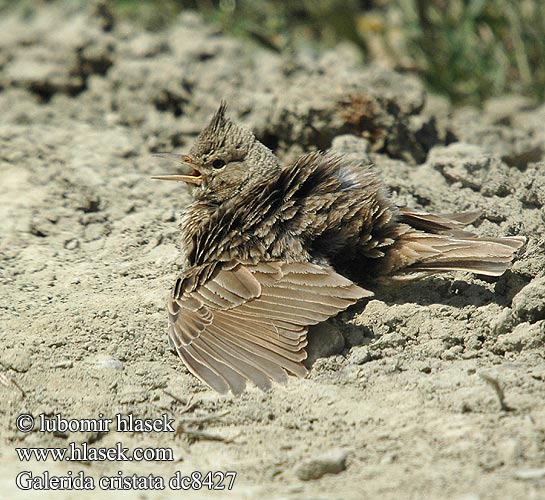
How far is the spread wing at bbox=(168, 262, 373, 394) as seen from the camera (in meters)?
4.49

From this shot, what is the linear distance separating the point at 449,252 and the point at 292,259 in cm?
80

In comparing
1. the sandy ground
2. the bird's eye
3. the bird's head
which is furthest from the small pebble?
the bird's eye

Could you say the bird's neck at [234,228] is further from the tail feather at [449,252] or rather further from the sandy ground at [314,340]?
the tail feather at [449,252]

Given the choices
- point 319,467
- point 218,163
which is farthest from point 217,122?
point 319,467

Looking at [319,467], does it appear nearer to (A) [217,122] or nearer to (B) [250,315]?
(B) [250,315]

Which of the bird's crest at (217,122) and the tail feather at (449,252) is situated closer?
the tail feather at (449,252)

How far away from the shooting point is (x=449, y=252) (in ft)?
15.7

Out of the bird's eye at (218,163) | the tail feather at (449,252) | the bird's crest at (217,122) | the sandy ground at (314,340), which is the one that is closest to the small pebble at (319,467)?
the sandy ground at (314,340)

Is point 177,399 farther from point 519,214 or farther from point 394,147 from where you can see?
point 394,147

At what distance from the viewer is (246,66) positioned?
8.21 m

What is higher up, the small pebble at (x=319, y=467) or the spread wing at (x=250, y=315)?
the spread wing at (x=250, y=315)

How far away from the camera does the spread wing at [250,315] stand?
14.7 ft

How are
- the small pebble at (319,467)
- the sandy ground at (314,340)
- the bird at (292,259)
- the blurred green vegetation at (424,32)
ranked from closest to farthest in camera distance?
the small pebble at (319,467)
the sandy ground at (314,340)
the bird at (292,259)
the blurred green vegetation at (424,32)

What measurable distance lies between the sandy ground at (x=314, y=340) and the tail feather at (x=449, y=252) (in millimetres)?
171
